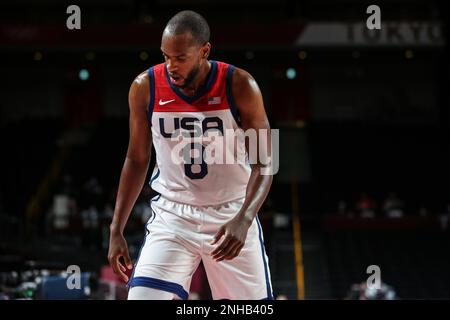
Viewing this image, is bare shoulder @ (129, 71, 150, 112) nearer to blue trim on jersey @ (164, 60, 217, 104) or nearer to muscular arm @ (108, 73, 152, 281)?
muscular arm @ (108, 73, 152, 281)

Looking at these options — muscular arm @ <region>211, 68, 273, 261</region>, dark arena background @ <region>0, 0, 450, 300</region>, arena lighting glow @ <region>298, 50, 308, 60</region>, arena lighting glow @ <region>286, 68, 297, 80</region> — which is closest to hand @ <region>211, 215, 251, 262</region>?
muscular arm @ <region>211, 68, 273, 261</region>

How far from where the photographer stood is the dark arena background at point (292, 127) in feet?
45.0

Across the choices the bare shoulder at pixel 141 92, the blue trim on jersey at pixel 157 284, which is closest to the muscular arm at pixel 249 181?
the blue trim on jersey at pixel 157 284

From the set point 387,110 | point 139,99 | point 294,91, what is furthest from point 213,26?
A: point 139,99

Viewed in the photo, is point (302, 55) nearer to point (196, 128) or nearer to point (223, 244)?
point (196, 128)

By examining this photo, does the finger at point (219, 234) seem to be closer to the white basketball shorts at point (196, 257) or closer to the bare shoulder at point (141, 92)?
the white basketball shorts at point (196, 257)

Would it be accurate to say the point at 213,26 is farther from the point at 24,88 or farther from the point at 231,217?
the point at 231,217

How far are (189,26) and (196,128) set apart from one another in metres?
0.50

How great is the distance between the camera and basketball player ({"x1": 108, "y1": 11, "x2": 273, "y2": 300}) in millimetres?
3582

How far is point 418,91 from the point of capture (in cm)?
1967

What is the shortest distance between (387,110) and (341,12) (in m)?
2.73

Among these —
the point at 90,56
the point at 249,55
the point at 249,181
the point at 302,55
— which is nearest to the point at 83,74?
the point at 90,56

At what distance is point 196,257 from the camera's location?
3729 mm

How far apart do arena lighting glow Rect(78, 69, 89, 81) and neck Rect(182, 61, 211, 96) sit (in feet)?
51.2
